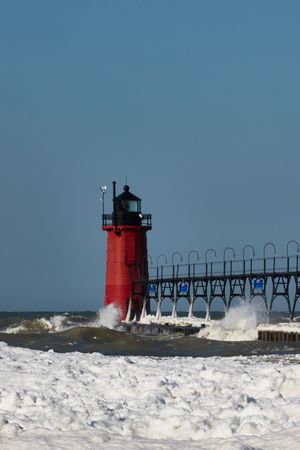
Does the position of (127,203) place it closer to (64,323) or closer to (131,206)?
(131,206)

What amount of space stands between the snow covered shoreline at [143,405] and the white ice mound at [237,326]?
23.4 metres

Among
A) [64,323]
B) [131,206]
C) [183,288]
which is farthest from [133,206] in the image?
[64,323]

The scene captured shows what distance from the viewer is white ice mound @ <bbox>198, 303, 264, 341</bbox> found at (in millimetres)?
38750

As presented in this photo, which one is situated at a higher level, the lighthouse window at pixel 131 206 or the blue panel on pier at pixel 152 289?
the lighthouse window at pixel 131 206

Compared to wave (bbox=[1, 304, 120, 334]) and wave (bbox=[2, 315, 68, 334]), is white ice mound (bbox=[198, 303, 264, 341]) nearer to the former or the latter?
wave (bbox=[1, 304, 120, 334])

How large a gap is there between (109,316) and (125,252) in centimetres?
344

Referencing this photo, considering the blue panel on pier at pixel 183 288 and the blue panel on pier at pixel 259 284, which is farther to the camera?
the blue panel on pier at pixel 183 288

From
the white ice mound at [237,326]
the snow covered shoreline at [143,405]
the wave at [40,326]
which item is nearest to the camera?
the snow covered shoreline at [143,405]

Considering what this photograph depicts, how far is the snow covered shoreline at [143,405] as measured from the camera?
960 cm

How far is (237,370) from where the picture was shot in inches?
577

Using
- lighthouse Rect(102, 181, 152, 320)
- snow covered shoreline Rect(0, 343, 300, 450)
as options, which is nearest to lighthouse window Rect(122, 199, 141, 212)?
lighthouse Rect(102, 181, 152, 320)

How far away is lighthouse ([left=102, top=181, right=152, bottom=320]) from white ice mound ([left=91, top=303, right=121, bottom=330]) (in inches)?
9.8

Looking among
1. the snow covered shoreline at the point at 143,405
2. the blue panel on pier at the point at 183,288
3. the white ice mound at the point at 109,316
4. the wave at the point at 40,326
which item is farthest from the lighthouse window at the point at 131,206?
the snow covered shoreline at the point at 143,405

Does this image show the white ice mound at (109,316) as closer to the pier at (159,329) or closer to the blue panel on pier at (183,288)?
the pier at (159,329)
